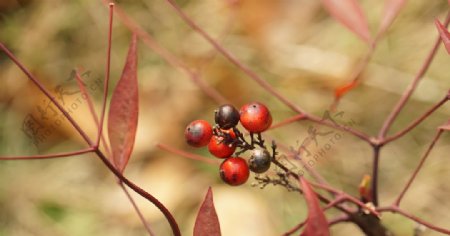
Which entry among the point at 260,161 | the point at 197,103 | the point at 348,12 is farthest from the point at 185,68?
the point at 197,103

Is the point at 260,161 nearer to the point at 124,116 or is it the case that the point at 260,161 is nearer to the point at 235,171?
the point at 235,171

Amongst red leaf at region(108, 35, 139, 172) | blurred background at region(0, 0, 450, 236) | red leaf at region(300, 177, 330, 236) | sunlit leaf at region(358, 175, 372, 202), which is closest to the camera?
red leaf at region(300, 177, 330, 236)

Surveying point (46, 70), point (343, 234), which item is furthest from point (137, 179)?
point (343, 234)

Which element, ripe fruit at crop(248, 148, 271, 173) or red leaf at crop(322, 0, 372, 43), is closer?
ripe fruit at crop(248, 148, 271, 173)

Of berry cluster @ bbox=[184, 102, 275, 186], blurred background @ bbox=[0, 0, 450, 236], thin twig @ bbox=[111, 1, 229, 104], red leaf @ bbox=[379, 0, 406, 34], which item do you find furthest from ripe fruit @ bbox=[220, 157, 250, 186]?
blurred background @ bbox=[0, 0, 450, 236]

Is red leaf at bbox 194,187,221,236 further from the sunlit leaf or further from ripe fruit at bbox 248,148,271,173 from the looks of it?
the sunlit leaf

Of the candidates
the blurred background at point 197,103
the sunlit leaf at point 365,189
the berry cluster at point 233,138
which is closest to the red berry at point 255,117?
the berry cluster at point 233,138
